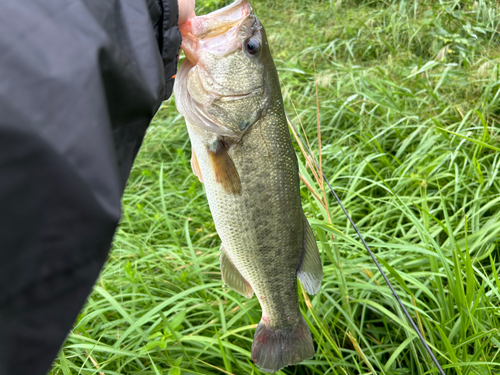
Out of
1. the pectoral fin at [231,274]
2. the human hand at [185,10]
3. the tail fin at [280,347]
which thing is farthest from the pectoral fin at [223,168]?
the tail fin at [280,347]

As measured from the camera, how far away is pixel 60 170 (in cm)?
59

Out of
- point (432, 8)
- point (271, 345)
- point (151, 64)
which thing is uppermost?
point (151, 64)

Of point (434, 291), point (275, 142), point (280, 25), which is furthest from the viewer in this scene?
point (280, 25)

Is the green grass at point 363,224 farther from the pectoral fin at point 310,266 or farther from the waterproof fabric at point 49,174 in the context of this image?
the waterproof fabric at point 49,174

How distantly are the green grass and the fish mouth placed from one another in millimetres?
785

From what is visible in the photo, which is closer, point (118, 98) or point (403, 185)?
point (118, 98)

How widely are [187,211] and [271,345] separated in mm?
1780

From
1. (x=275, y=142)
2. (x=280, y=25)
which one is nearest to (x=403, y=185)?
(x=275, y=142)

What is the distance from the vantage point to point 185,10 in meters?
1.24

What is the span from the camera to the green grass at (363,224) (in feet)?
5.55

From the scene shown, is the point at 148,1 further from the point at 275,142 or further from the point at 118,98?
the point at 275,142

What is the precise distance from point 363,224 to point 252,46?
1649 mm

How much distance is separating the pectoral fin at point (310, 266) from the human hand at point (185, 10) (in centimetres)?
88

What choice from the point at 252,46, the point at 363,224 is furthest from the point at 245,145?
the point at 363,224
